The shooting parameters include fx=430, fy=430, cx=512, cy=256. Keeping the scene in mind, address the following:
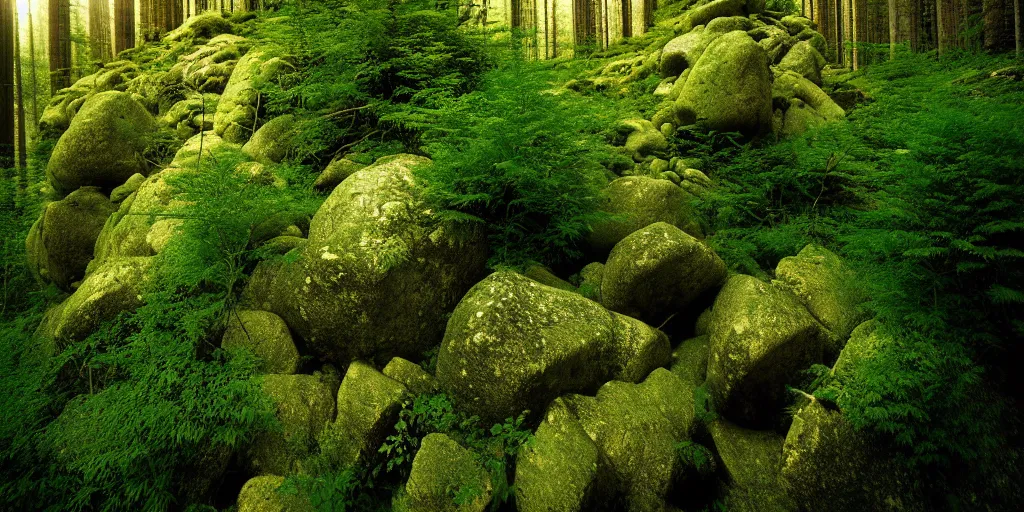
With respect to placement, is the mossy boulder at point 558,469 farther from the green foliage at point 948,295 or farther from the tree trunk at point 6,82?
the tree trunk at point 6,82

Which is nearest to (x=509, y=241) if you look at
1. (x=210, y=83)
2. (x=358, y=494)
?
(x=358, y=494)

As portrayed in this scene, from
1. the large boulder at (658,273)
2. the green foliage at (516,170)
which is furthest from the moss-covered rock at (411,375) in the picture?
the large boulder at (658,273)

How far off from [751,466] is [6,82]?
1364 centimetres


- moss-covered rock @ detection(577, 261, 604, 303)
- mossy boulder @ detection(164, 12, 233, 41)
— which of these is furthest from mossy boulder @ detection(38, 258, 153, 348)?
mossy boulder @ detection(164, 12, 233, 41)

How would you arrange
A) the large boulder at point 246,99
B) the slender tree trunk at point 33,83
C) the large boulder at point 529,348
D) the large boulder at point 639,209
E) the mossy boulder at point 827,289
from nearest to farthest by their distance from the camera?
the large boulder at point 529,348 → the mossy boulder at point 827,289 → the large boulder at point 639,209 → the large boulder at point 246,99 → the slender tree trunk at point 33,83

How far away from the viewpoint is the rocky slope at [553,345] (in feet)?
11.5

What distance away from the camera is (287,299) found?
15.4 ft

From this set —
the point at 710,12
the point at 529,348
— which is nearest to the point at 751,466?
the point at 529,348

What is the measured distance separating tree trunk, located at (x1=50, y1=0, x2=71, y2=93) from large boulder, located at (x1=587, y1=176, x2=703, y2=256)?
46.8 feet

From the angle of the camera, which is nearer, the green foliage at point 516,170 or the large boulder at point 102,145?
the green foliage at point 516,170

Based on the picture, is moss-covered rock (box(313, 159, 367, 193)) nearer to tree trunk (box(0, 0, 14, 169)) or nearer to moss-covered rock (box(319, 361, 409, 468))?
moss-covered rock (box(319, 361, 409, 468))

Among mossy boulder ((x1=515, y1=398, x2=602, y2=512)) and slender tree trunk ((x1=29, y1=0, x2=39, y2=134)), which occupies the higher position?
slender tree trunk ((x1=29, y1=0, x2=39, y2=134))

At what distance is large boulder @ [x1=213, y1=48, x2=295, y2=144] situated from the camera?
25.3 ft

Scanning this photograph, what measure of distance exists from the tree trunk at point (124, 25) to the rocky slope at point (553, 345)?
10.4 metres
